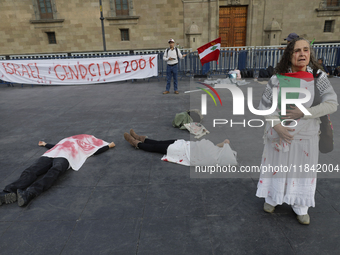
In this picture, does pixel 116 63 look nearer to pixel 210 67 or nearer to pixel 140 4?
pixel 210 67

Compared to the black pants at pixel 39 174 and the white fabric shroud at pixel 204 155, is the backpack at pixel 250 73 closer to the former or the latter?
the white fabric shroud at pixel 204 155

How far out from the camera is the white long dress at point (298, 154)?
8.52 feet

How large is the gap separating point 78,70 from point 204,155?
11.1 m

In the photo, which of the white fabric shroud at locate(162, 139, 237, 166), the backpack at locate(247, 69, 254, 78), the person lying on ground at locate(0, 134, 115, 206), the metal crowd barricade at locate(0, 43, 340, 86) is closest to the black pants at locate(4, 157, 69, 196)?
the person lying on ground at locate(0, 134, 115, 206)

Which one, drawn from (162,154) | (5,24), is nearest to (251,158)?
(162,154)

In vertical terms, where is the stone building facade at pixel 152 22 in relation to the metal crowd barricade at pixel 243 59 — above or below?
above

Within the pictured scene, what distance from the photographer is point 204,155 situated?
4270 mm

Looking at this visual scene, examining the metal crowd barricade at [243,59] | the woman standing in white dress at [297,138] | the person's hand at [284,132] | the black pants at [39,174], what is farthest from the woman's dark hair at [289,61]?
the metal crowd barricade at [243,59]

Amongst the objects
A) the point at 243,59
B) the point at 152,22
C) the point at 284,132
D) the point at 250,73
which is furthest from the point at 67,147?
the point at 152,22

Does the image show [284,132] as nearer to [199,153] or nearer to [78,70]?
[199,153]

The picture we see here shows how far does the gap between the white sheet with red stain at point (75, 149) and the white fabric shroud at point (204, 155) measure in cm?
165

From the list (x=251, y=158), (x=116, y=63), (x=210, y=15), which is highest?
(x=210, y=15)

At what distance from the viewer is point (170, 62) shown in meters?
10.6

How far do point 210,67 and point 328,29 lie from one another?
1380 centimetres
